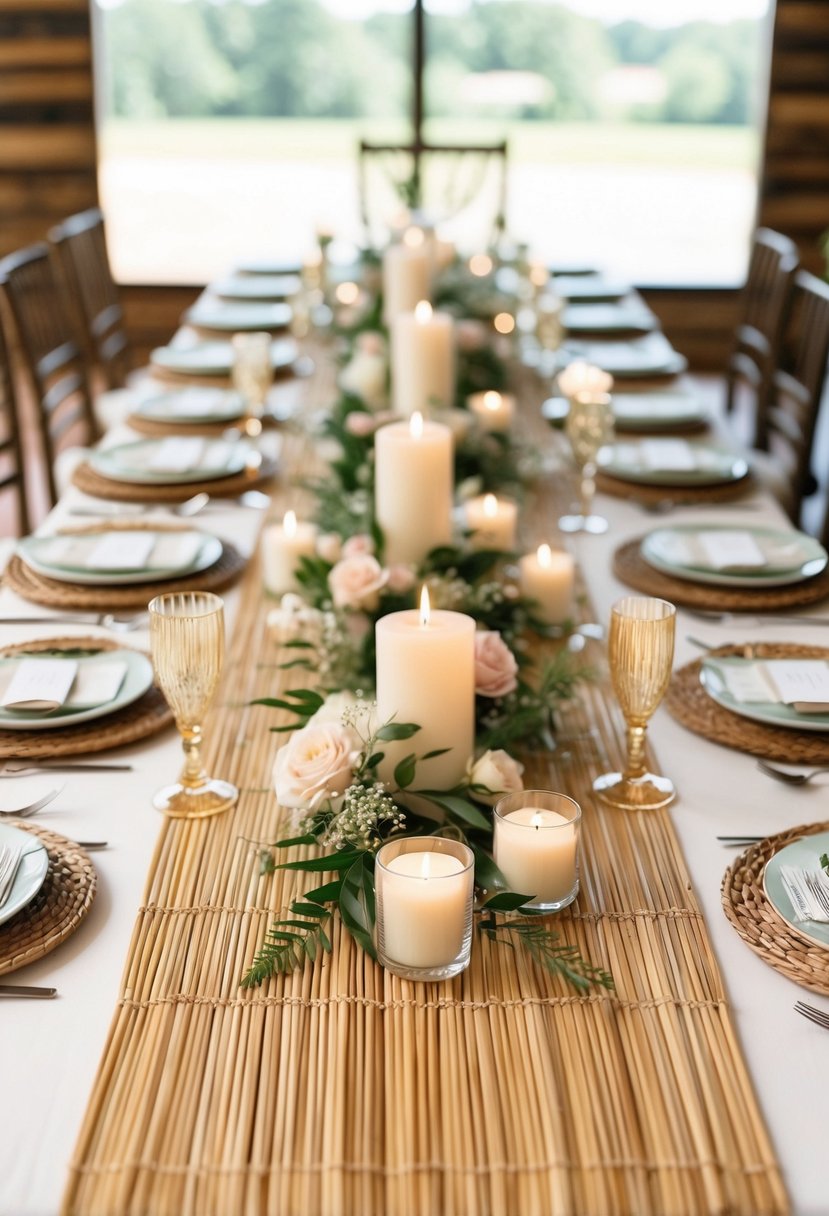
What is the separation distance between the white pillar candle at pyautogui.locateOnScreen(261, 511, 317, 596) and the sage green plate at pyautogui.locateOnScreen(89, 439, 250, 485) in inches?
20.6

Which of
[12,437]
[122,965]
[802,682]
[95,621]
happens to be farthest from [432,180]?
[122,965]

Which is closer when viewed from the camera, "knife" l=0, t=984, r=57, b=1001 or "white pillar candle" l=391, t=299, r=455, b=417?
"knife" l=0, t=984, r=57, b=1001

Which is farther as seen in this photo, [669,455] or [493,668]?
[669,455]

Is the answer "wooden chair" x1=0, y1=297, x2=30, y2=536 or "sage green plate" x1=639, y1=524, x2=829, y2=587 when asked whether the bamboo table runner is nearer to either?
"sage green plate" x1=639, y1=524, x2=829, y2=587

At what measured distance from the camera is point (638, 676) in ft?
4.09

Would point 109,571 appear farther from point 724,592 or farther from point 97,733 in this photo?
point 724,592

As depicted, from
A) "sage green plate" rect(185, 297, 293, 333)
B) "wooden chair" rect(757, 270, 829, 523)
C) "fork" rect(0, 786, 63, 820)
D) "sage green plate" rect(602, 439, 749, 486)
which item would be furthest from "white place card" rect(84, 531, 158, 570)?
"sage green plate" rect(185, 297, 293, 333)

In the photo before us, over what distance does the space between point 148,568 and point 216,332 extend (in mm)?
1737

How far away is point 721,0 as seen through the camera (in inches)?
232

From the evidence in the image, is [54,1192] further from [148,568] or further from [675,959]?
[148,568]

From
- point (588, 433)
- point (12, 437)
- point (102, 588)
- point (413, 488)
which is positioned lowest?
point (12, 437)

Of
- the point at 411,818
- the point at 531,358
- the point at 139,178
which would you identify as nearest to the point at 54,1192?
the point at 411,818

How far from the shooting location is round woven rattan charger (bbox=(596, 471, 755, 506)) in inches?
90.0

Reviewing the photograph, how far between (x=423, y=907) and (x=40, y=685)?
665mm
